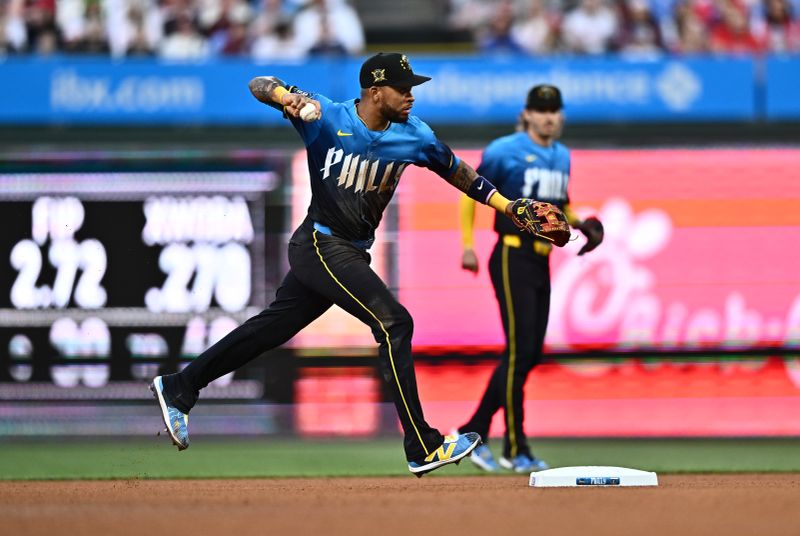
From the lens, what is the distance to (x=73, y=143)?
494 inches

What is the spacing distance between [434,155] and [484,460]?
2.93m

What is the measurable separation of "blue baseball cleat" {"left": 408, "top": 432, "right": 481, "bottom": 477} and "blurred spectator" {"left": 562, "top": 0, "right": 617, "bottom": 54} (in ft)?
27.7

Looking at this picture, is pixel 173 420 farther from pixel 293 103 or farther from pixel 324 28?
pixel 324 28

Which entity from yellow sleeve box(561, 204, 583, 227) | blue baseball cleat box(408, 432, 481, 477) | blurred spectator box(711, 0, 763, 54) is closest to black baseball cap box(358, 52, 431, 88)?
blue baseball cleat box(408, 432, 481, 477)

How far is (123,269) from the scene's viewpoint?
39.1 ft

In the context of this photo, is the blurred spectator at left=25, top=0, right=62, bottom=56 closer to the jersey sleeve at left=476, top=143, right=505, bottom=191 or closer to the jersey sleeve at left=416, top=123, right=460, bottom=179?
the jersey sleeve at left=476, top=143, right=505, bottom=191

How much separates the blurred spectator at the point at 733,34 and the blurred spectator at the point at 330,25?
3.73m

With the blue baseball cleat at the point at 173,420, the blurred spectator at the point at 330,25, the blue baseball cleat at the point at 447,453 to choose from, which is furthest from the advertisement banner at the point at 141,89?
the blue baseball cleat at the point at 447,453

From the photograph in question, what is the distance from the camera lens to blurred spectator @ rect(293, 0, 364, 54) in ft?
50.5

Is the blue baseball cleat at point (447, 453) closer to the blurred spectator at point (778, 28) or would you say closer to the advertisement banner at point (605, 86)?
the advertisement banner at point (605, 86)

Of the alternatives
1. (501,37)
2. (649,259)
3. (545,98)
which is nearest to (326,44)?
(501,37)

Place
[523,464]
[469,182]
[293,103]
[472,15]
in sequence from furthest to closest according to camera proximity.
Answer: [472,15] < [523,464] < [469,182] < [293,103]

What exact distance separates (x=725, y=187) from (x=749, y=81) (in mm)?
1712

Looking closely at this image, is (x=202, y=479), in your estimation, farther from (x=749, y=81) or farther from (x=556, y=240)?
(x=749, y=81)
